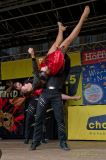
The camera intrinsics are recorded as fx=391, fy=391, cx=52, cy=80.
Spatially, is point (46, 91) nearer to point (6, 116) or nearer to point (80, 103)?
point (80, 103)

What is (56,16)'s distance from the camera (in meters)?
7.63

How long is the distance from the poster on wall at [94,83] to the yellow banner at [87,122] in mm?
179

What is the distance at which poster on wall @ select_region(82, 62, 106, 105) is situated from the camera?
7.85 metres

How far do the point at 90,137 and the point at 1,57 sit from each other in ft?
9.83

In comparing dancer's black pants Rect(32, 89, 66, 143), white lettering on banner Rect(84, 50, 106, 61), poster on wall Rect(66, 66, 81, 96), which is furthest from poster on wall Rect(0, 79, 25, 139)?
dancer's black pants Rect(32, 89, 66, 143)

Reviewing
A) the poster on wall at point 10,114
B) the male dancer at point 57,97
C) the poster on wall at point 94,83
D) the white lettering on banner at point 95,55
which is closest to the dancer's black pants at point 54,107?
the male dancer at point 57,97

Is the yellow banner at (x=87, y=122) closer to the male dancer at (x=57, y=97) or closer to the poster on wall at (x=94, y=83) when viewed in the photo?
the poster on wall at (x=94, y=83)

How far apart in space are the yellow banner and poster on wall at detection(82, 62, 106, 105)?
179 millimetres

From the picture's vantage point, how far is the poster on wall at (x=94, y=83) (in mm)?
7848

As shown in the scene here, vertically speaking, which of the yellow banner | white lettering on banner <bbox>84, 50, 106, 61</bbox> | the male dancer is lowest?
the yellow banner

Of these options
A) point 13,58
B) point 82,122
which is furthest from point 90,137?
point 13,58

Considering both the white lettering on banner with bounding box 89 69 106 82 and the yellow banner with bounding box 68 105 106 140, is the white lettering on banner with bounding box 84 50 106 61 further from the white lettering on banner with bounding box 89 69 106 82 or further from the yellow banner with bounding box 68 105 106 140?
the yellow banner with bounding box 68 105 106 140

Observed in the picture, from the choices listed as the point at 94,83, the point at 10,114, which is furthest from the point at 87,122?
the point at 10,114

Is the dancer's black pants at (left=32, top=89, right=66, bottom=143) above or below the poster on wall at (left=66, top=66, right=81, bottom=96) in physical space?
below
